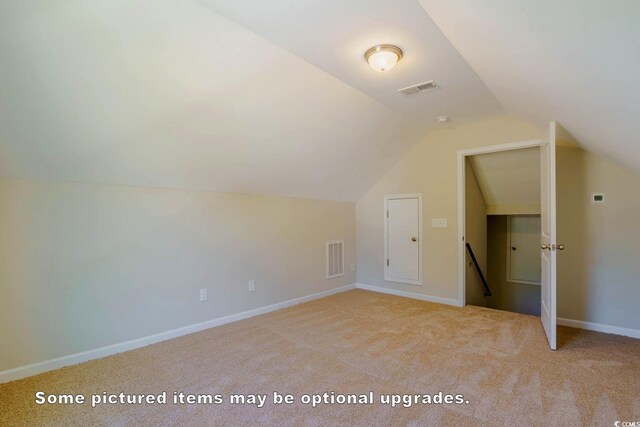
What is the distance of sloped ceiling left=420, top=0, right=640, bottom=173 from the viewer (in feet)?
4.28

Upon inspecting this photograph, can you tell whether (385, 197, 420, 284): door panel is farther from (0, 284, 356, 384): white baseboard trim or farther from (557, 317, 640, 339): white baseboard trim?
(0, 284, 356, 384): white baseboard trim

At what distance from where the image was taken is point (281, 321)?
3.50m

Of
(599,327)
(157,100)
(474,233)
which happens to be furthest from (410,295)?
(157,100)

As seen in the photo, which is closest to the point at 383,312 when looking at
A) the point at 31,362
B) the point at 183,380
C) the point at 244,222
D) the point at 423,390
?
the point at 423,390

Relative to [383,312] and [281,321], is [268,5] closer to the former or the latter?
[281,321]

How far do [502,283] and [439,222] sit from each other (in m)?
2.27

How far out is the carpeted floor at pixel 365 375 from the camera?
1836 mm

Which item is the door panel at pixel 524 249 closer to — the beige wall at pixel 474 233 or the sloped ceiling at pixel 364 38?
the beige wall at pixel 474 233

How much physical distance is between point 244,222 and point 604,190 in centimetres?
377

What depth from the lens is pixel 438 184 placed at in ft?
14.1

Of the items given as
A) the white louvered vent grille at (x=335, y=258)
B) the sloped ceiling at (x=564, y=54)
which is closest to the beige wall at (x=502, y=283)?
the white louvered vent grille at (x=335, y=258)

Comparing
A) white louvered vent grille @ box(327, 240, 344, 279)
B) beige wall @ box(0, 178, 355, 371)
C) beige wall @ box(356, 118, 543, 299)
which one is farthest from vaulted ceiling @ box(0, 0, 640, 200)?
white louvered vent grille @ box(327, 240, 344, 279)

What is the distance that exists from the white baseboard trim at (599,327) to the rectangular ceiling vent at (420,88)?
9.28 ft

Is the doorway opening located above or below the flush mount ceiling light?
below
